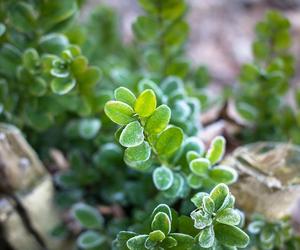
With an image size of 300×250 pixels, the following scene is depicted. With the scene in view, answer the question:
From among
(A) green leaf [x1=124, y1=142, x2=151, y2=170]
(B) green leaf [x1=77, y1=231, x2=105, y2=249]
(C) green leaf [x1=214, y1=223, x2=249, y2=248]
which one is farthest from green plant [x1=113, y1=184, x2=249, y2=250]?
(B) green leaf [x1=77, y1=231, x2=105, y2=249]

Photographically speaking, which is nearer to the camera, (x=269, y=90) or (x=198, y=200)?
(x=198, y=200)

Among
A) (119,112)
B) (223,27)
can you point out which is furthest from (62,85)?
(223,27)

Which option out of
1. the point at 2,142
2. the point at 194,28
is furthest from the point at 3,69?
the point at 194,28

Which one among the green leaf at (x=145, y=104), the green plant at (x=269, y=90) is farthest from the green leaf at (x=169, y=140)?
the green plant at (x=269, y=90)

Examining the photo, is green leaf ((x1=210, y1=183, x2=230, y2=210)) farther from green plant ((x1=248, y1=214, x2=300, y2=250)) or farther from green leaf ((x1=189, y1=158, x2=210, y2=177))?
green plant ((x1=248, y1=214, x2=300, y2=250))

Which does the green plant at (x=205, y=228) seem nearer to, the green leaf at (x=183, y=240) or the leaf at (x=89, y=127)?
the green leaf at (x=183, y=240)

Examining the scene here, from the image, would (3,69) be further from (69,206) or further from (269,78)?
(269,78)

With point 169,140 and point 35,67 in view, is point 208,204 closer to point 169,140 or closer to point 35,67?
point 169,140
